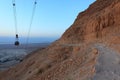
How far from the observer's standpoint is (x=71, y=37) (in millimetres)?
32875

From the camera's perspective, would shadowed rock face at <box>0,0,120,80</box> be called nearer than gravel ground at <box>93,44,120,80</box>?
No

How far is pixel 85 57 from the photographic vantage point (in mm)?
20875

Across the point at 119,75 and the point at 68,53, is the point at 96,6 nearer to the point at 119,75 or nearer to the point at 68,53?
the point at 68,53

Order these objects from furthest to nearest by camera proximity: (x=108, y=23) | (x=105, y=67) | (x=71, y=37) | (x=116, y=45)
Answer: (x=71, y=37)
(x=108, y=23)
(x=116, y=45)
(x=105, y=67)

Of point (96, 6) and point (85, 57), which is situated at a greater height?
point (96, 6)

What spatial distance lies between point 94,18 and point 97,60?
1401cm

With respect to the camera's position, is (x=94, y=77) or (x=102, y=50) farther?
(x=102, y=50)

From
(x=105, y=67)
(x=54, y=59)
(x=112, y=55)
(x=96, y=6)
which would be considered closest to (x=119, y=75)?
(x=105, y=67)

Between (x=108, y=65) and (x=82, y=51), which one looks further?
(x=82, y=51)

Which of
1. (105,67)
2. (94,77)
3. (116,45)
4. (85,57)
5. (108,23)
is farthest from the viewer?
(108,23)

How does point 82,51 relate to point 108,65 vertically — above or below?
above

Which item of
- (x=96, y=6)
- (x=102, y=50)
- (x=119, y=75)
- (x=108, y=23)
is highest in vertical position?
(x=96, y=6)

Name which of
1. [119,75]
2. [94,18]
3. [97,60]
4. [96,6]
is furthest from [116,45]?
[96,6]

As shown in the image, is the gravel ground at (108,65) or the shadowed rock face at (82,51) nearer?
the gravel ground at (108,65)
